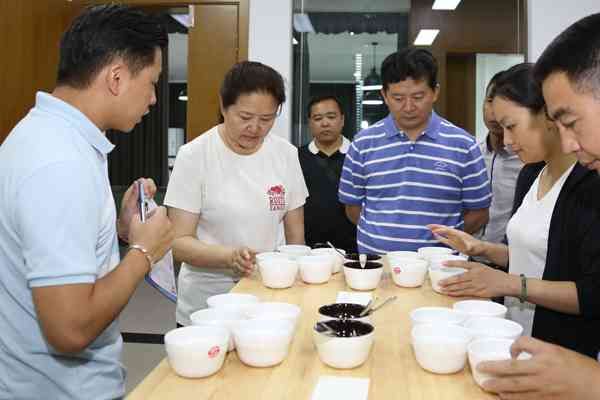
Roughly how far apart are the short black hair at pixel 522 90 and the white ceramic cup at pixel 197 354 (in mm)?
1209

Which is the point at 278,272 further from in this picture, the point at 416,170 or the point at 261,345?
the point at 416,170

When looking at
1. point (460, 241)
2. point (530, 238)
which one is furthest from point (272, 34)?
point (530, 238)

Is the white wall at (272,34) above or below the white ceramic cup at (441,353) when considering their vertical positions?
above

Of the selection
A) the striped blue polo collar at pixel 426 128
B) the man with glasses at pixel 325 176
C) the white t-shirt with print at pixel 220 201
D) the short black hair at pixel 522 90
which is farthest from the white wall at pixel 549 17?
the white t-shirt with print at pixel 220 201

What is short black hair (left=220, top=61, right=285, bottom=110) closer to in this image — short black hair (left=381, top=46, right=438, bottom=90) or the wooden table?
short black hair (left=381, top=46, right=438, bottom=90)

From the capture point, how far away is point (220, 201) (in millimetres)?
2020

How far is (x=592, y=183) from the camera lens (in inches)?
58.6

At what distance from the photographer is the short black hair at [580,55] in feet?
3.54

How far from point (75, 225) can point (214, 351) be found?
36cm

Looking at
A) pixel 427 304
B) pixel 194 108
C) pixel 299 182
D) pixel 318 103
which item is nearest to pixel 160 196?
pixel 194 108

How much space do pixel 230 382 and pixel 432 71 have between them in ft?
5.86

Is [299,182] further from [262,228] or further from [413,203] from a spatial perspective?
[413,203]

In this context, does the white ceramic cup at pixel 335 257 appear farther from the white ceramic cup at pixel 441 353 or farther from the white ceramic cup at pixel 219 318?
the white ceramic cup at pixel 441 353

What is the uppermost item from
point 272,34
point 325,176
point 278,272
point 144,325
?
point 272,34
